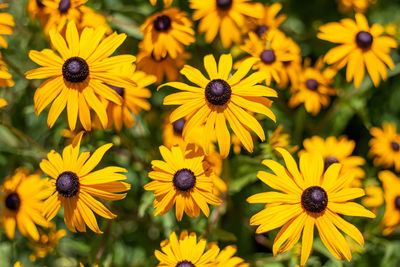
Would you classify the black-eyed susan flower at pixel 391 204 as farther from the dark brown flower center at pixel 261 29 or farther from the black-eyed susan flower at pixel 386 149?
the dark brown flower center at pixel 261 29

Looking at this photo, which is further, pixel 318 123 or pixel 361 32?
pixel 318 123

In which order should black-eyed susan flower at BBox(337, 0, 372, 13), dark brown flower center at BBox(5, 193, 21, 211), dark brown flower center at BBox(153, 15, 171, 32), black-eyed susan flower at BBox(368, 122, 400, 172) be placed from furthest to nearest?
black-eyed susan flower at BBox(337, 0, 372, 13) < black-eyed susan flower at BBox(368, 122, 400, 172) < dark brown flower center at BBox(153, 15, 171, 32) < dark brown flower center at BBox(5, 193, 21, 211)

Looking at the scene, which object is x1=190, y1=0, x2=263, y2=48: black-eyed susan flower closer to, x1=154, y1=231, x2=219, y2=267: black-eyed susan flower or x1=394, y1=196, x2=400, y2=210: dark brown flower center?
x1=154, y1=231, x2=219, y2=267: black-eyed susan flower

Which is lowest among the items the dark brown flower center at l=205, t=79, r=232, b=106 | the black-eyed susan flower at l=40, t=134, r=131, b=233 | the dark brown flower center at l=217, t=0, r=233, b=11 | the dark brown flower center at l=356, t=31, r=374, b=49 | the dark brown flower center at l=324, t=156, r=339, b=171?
the black-eyed susan flower at l=40, t=134, r=131, b=233

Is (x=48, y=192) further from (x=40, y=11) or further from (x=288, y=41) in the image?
(x=288, y=41)

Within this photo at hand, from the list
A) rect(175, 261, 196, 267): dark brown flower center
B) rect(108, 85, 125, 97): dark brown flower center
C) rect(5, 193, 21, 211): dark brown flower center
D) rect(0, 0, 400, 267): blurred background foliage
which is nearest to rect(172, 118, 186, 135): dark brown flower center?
rect(0, 0, 400, 267): blurred background foliage

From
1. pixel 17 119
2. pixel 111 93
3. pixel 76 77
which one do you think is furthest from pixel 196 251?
pixel 17 119

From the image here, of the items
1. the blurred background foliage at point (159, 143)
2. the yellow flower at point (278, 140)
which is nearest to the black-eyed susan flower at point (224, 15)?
the blurred background foliage at point (159, 143)

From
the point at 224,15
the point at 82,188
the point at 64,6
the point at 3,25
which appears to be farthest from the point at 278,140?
the point at 3,25
